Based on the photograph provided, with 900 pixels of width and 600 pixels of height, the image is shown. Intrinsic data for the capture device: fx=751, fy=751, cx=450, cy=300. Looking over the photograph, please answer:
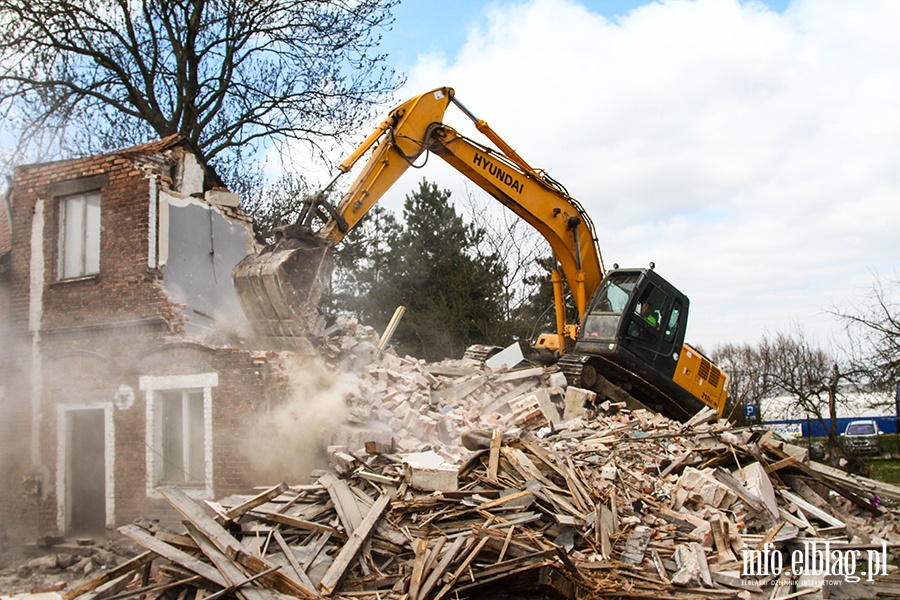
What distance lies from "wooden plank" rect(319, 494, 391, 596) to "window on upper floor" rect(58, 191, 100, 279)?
260 inches

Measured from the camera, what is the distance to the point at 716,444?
30.9 feet

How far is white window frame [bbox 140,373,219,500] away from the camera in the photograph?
32.9 ft

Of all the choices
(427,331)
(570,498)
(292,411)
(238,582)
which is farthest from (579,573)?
(427,331)

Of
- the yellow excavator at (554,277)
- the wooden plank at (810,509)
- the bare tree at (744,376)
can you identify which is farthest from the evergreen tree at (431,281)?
the wooden plank at (810,509)

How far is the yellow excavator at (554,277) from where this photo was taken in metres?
9.84

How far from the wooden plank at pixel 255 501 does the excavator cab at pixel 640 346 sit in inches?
214

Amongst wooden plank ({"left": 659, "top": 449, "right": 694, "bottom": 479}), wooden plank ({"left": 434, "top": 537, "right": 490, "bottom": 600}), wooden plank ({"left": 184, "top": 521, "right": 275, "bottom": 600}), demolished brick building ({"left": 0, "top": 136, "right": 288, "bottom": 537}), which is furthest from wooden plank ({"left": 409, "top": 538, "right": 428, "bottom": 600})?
demolished brick building ({"left": 0, "top": 136, "right": 288, "bottom": 537})

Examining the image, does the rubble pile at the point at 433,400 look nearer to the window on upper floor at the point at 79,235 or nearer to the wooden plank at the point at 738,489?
the wooden plank at the point at 738,489

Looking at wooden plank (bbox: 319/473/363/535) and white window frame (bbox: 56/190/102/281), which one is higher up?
white window frame (bbox: 56/190/102/281)

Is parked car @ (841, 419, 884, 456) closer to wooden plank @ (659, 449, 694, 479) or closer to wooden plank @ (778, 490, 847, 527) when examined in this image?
wooden plank @ (778, 490, 847, 527)

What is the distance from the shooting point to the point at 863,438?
23578 millimetres

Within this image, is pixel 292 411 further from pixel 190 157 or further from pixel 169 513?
pixel 190 157

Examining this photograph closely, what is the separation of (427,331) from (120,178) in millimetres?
15969

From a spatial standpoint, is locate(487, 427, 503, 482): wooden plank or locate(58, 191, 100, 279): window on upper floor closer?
locate(487, 427, 503, 482): wooden plank
